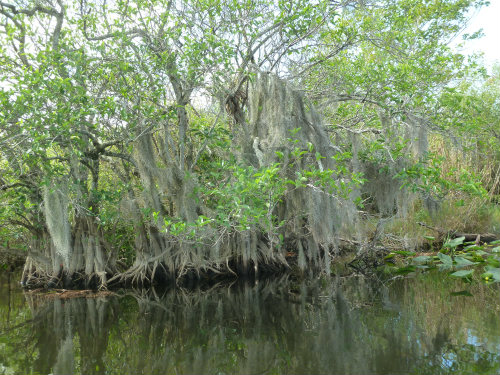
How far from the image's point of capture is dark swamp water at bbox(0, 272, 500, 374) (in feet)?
10.4

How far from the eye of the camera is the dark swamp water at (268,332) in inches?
124

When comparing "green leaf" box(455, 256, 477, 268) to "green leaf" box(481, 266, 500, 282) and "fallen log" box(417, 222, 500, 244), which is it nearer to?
"green leaf" box(481, 266, 500, 282)

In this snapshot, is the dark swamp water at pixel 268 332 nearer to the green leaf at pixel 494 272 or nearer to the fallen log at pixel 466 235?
the green leaf at pixel 494 272

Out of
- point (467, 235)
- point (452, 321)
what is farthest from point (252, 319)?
point (467, 235)

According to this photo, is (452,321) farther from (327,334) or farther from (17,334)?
(17,334)

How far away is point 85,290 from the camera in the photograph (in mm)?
6977

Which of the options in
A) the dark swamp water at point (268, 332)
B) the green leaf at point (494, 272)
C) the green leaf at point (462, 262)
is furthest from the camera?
the green leaf at point (462, 262)

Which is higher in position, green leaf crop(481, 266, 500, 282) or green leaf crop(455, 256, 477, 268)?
green leaf crop(455, 256, 477, 268)

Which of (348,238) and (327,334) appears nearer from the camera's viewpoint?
(327,334)

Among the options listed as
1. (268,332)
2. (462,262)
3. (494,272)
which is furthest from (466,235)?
(268,332)

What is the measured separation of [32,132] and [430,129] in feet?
18.0

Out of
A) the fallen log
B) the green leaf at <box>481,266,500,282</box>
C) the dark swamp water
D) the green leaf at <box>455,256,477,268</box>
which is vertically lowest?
the dark swamp water

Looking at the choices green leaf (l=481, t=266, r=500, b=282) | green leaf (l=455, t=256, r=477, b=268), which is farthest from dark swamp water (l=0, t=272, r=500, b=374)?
green leaf (l=455, t=256, r=477, b=268)

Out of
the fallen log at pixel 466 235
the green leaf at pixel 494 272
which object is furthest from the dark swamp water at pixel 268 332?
the fallen log at pixel 466 235
